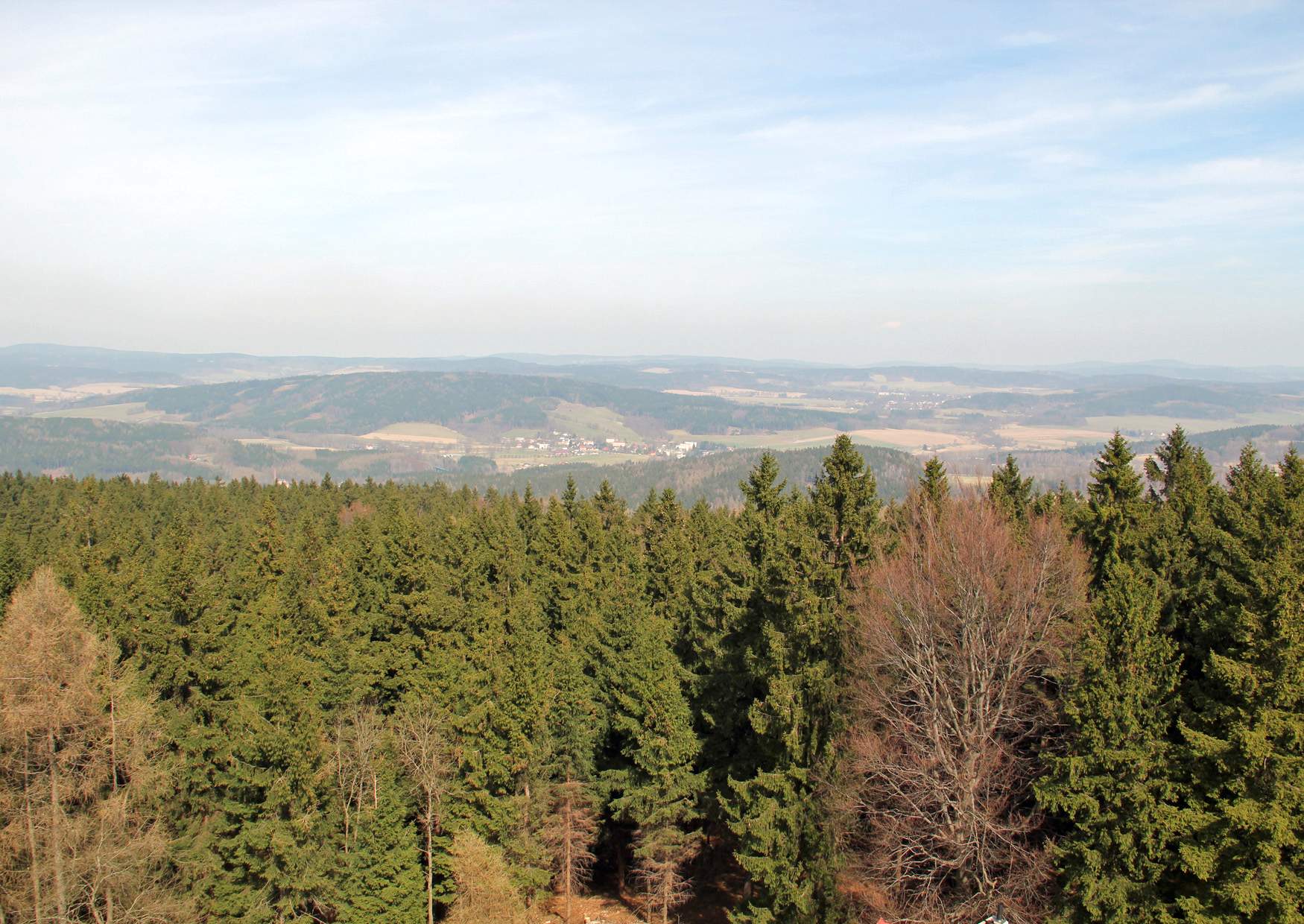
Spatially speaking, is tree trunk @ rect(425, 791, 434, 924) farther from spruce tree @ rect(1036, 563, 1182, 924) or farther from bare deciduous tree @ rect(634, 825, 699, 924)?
spruce tree @ rect(1036, 563, 1182, 924)

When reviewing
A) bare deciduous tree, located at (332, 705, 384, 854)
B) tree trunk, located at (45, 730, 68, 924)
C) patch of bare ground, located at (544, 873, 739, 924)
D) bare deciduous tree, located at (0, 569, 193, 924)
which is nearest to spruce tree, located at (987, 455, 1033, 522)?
patch of bare ground, located at (544, 873, 739, 924)

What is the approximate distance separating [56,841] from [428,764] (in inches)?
414

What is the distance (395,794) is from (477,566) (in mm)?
17271

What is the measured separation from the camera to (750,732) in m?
29.2

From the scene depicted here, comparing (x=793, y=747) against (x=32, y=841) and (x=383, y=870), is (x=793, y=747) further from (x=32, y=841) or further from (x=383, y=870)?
(x=32, y=841)

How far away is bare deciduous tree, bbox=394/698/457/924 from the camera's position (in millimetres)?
29172

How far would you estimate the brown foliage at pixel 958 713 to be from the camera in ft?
72.1

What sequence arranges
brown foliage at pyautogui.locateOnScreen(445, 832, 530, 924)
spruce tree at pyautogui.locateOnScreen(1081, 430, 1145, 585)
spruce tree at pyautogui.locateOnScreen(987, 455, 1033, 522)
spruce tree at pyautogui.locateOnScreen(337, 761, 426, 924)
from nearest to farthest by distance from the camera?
1. brown foliage at pyautogui.locateOnScreen(445, 832, 530, 924)
2. spruce tree at pyautogui.locateOnScreen(337, 761, 426, 924)
3. spruce tree at pyautogui.locateOnScreen(1081, 430, 1145, 585)
4. spruce tree at pyautogui.locateOnScreen(987, 455, 1033, 522)

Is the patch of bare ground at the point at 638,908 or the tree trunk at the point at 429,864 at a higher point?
the tree trunk at the point at 429,864

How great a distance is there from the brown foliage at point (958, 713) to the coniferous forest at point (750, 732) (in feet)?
0.41

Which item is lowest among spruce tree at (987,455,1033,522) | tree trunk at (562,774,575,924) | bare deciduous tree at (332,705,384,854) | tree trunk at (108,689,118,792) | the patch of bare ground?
the patch of bare ground

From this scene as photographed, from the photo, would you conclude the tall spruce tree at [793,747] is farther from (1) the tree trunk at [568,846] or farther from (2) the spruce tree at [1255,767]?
(2) the spruce tree at [1255,767]

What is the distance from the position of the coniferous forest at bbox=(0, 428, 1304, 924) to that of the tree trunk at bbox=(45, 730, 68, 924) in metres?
0.20

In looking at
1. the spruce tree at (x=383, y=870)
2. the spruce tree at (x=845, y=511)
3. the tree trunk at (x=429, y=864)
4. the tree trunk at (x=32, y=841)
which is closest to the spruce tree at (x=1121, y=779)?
the spruce tree at (x=845, y=511)
